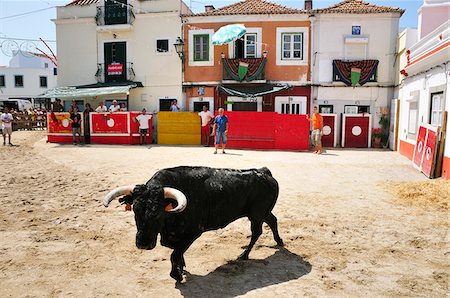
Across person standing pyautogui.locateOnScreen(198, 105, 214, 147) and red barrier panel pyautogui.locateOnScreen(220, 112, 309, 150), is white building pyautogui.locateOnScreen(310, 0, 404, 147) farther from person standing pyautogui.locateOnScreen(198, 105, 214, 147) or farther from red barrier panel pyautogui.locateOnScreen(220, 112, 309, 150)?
person standing pyautogui.locateOnScreen(198, 105, 214, 147)

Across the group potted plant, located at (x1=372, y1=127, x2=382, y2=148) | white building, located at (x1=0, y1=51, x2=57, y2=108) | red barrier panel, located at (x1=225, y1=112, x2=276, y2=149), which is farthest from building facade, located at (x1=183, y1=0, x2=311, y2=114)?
white building, located at (x1=0, y1=51, x2=57, y2=108)

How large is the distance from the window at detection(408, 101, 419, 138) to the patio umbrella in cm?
793

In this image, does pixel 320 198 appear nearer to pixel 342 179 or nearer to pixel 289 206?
pixel 289 206

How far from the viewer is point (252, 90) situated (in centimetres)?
1909

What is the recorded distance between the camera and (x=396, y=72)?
1786 cm

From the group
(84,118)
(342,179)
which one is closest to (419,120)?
(342,179)

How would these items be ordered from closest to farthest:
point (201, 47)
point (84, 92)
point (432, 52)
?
point (432, 52) → point (201, 47) → point (84, 92)

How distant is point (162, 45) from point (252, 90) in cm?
562

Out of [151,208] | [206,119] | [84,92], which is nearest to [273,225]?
[151,208]

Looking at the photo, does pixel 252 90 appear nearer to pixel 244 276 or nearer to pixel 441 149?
pixel 441 149

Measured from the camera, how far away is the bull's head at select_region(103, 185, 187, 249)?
3.56 m

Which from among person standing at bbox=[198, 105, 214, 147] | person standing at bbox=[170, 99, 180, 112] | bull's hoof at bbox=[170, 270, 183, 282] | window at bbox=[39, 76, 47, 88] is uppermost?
window at bbox=[39, 76, 47, 88]

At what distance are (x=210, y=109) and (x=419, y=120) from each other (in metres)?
10.5

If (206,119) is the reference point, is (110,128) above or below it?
below
